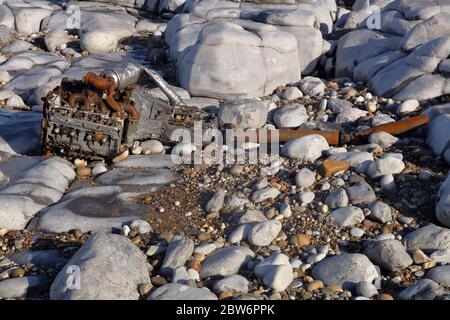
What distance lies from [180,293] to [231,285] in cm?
40

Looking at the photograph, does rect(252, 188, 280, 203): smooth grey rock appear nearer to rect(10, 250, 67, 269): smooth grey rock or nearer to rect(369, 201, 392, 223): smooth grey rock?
rect(369, 201, 392, 223): smooth grey rock

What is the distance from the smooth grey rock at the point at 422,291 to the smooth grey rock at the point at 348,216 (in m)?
0.98

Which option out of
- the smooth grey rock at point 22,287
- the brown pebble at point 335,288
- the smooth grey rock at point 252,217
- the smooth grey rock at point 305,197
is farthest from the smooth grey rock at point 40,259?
the smooth grey rock at point 305,197

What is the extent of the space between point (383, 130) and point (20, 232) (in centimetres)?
377

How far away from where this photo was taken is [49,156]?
6.41 m

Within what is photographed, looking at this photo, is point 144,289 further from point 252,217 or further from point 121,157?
point 121,157

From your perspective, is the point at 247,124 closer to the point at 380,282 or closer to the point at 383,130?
the point at 383,130

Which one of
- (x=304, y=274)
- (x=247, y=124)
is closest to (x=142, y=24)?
(x=247, y=124)

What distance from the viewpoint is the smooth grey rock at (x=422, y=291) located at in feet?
13.6

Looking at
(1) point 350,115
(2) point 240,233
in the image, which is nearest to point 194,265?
(2) point 240,233

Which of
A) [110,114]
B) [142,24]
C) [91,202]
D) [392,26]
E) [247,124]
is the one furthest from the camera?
[142,24]

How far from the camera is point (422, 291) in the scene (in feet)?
13.8

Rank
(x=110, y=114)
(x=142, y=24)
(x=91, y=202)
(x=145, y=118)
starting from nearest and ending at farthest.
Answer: (x=91, y=202)
(x=110, y=114)
(x=145, y=118)
(x=142, y=24)

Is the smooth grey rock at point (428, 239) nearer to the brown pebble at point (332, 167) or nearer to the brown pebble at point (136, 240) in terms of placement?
the brown pebble at point (332, 167)
